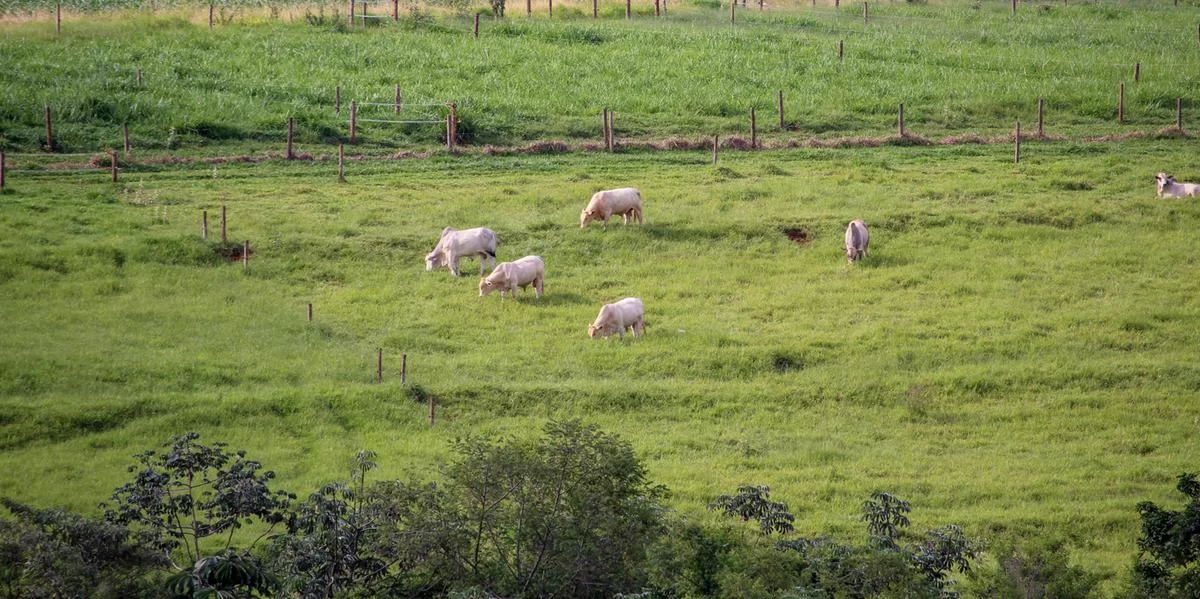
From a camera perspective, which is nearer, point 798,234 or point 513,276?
point 513,276

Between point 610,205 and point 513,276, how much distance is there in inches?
204

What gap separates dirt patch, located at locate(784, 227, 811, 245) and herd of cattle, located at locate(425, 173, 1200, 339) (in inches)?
43.2

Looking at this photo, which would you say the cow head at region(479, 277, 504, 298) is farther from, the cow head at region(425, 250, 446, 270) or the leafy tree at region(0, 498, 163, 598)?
the leafy tree at region(0, 498, 163, 598)

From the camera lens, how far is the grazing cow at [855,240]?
3725 cm

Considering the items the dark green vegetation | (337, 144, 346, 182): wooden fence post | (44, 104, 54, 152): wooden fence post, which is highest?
the dark green vegetation

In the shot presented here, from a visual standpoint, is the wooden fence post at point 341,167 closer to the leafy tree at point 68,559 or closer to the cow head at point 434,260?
the cow head at point 434,260

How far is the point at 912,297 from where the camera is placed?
35.4 meters

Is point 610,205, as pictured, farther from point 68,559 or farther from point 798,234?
point 68,559

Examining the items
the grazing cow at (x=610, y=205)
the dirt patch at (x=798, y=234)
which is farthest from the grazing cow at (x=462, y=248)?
the dirt patch at (x=798, y=234)

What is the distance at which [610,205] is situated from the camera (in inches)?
1539

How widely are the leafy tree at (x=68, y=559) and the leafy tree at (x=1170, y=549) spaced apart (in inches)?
452

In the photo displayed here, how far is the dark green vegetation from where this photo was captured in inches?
1966

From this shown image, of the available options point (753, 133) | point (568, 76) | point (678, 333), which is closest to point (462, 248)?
point (678, 333)

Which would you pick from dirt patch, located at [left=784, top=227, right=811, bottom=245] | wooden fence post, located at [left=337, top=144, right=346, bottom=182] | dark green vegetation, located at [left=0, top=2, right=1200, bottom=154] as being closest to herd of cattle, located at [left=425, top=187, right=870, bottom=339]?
dirt patch, located at [left=784, top=227, right=811, bottom=245]
